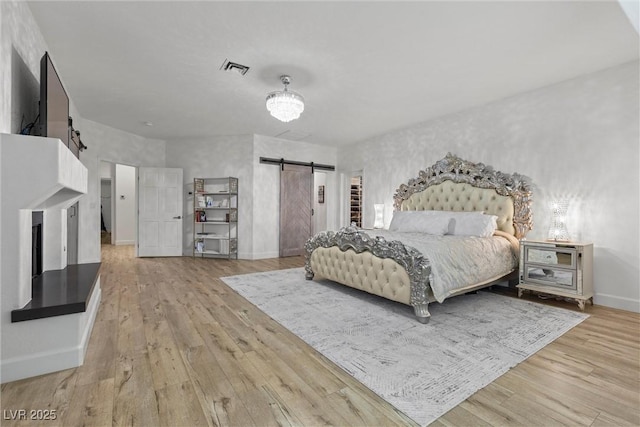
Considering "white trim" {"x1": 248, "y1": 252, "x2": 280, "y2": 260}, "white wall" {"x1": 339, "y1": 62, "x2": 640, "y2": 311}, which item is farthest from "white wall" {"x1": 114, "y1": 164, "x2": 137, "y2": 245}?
"white wall" {"x1": 339, "y1": 62, "x2": 640, "y2": 311}

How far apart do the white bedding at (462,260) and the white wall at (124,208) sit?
8412mm

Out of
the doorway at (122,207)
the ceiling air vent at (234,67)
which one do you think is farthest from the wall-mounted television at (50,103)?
the doorway at (122,207)

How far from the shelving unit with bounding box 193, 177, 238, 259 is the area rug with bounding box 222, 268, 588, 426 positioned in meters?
2.60

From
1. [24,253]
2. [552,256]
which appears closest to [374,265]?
[552,256]

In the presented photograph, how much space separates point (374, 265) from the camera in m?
3.15

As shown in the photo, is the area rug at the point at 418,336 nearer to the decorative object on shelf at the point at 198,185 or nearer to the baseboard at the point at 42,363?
the baseboard at the point at 42,363

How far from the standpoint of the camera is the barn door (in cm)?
656

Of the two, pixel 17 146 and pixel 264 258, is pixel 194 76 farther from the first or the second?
pixel 264 258

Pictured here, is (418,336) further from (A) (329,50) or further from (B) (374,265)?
(A) (329,50)

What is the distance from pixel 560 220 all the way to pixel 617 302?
982mm

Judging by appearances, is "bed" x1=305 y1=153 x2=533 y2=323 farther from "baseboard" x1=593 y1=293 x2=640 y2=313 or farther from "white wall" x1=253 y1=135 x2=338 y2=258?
"white wall" x1=253 y1=135 x2=338 y2=258

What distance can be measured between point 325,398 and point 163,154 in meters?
6.53

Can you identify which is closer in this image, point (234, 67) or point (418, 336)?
point (418, 336)

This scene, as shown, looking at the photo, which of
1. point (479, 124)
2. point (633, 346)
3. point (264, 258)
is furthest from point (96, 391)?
point (479, 124)
